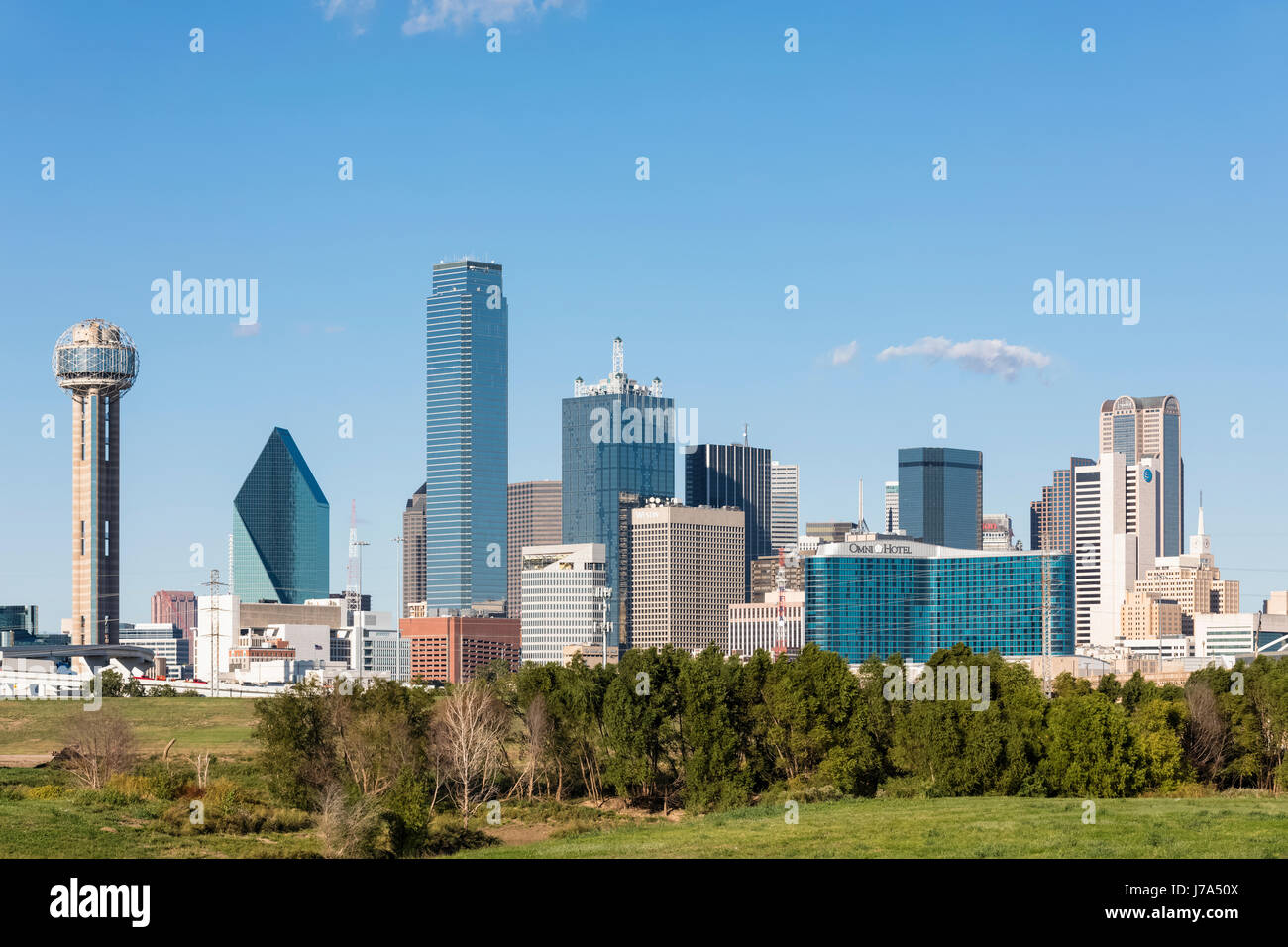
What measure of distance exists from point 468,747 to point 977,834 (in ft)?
101

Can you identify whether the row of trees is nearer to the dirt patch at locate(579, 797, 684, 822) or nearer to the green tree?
the green tree

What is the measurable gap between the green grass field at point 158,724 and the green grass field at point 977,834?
4055 cm

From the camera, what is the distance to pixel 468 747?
75.2 m

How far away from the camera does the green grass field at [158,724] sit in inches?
3841

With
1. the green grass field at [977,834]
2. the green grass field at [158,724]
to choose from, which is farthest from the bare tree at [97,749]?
the green grass field at [977,834]

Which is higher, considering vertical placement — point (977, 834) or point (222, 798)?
point (977, 834)

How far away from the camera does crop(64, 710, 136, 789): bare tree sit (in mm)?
73438

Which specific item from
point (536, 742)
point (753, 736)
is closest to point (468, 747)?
point (536, 742)

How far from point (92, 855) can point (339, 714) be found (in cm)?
2837

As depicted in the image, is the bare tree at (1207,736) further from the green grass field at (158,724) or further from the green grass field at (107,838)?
the green grass field at (158,724)

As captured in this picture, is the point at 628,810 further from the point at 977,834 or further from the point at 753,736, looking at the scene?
the point at 977,834
